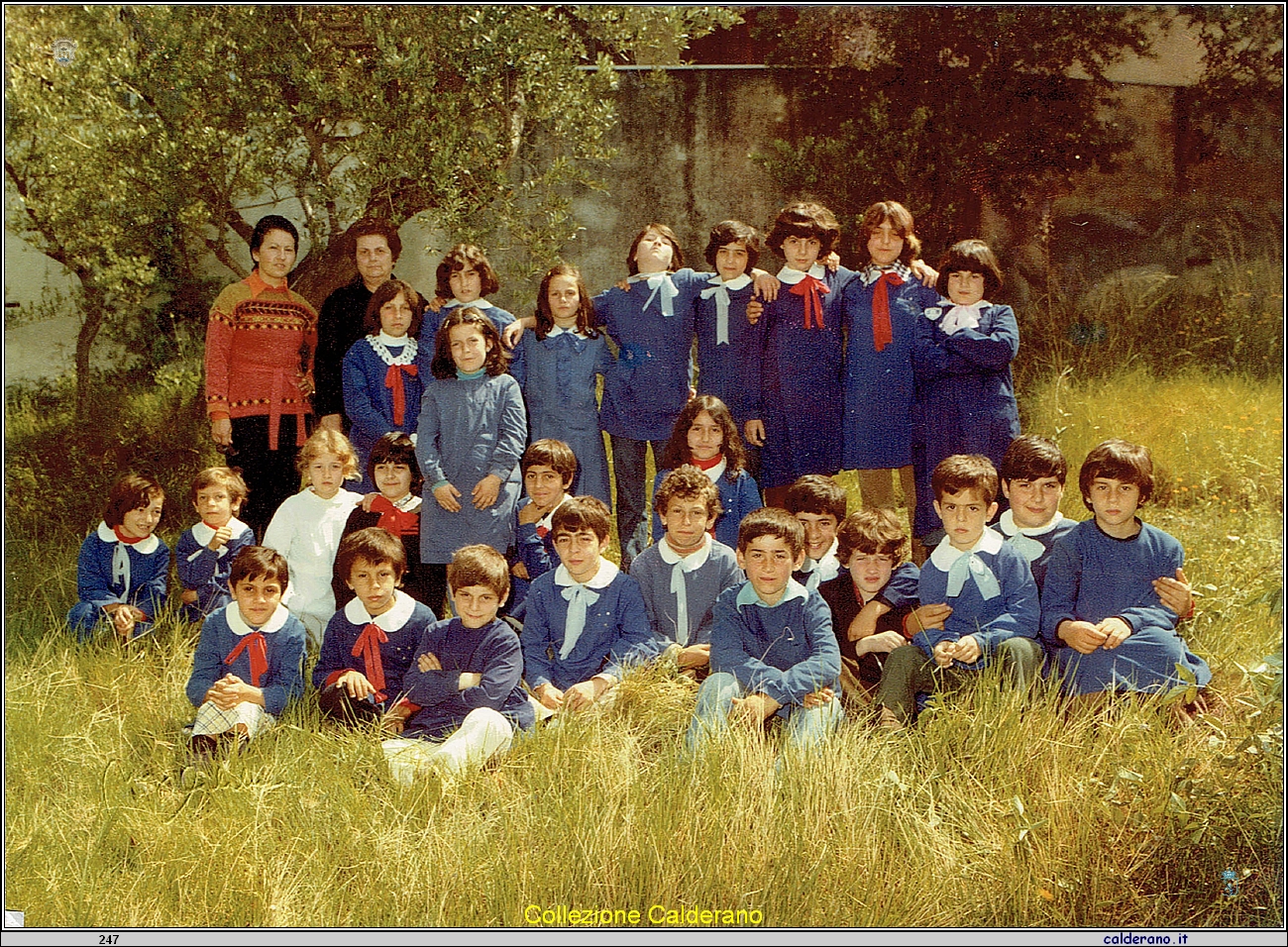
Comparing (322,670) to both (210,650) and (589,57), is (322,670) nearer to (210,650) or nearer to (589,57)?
(210,650)

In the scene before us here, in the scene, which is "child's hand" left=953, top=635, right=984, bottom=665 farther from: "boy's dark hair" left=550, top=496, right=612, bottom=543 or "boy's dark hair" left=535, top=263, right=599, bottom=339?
"boy's dark hair" left=535, top=263, right=599, bottom=339

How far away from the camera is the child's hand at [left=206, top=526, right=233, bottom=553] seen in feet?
16.1

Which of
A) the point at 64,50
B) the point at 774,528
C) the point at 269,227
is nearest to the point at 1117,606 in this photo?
the point at 774,528

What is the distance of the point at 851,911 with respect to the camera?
10.3ft

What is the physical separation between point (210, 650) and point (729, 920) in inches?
81.5

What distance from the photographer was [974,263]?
4891 millimetres

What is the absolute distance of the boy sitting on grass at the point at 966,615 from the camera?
3928 mm

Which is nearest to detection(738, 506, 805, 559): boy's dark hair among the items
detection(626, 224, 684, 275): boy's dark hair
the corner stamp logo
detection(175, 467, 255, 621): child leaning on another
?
detection(626, 224, 684, 275): boy's dark hair

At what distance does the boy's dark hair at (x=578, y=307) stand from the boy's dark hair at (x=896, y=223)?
1.25 m

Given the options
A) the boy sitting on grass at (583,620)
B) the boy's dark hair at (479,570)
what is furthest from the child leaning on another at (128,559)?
the boy sitting on grass at (583,620)

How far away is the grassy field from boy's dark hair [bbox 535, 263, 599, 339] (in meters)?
1.80

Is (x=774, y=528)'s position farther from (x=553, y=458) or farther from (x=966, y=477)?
(x=553, y=458)

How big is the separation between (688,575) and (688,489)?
31 cm

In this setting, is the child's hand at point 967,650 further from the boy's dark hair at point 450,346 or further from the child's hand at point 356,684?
the boy's dark hair at point 450,346
